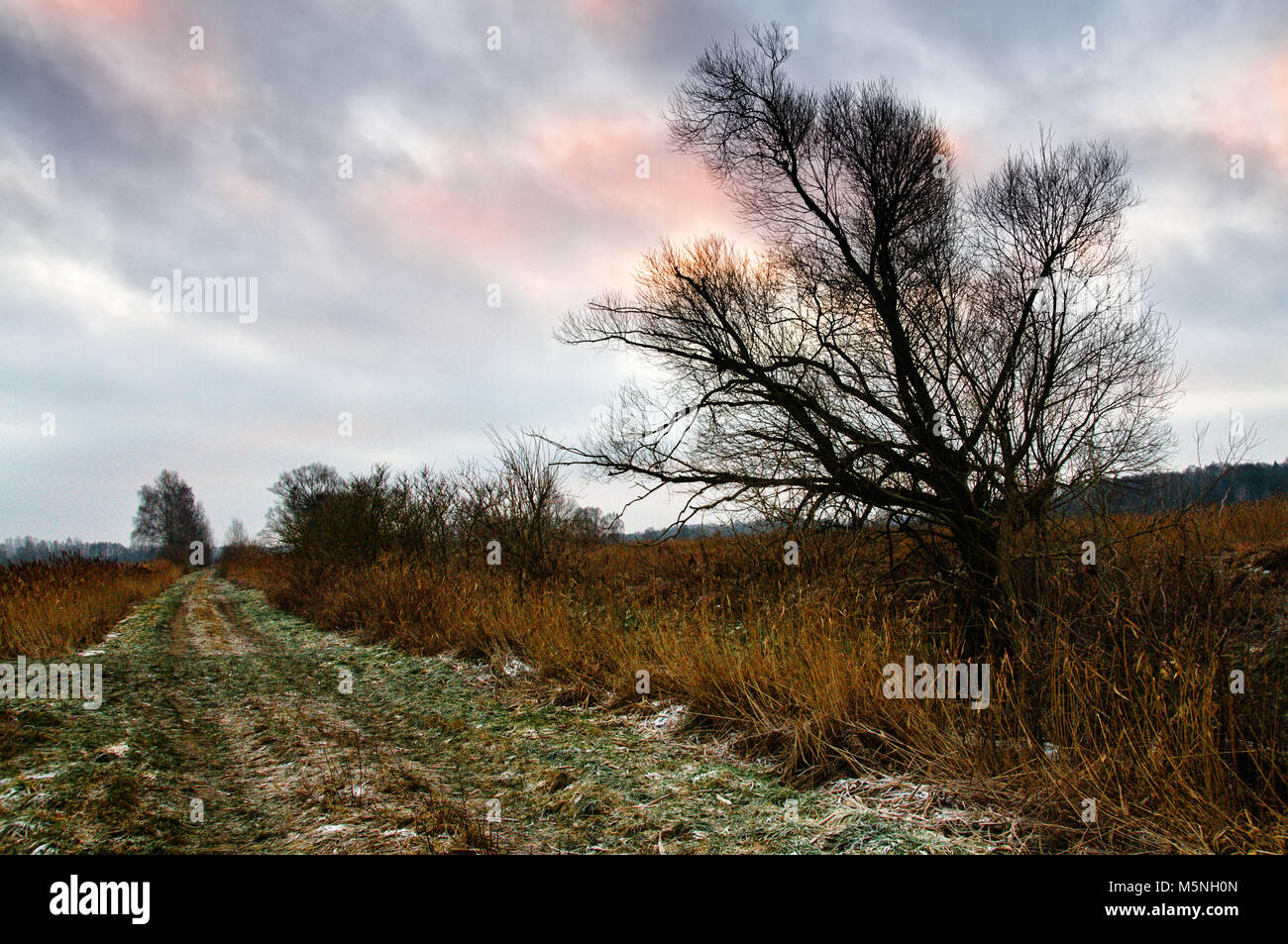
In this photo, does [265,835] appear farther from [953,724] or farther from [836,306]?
[836,306]

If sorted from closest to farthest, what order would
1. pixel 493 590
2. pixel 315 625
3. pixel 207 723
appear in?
1. pixel 207 723
2. pixel 493 590
3. pixel 315 625

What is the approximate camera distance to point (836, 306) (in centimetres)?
875

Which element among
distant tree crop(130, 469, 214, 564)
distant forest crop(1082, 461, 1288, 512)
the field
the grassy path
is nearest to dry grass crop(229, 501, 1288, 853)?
the field

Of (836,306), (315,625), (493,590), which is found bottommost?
(315,625)

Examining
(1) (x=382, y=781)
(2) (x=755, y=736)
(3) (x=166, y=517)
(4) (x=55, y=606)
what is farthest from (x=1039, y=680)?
(3) (x=166, y=517)

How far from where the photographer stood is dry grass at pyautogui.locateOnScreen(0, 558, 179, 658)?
8.86 m

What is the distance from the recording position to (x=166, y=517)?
76.2 meters

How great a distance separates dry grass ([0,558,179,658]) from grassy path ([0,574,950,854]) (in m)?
3.42

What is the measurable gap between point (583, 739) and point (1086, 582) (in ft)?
13.3

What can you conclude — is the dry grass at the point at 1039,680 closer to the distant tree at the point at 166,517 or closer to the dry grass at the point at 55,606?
the dry grass at the point at 55,606

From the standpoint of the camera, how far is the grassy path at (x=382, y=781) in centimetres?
299

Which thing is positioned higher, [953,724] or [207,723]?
[953,724]
